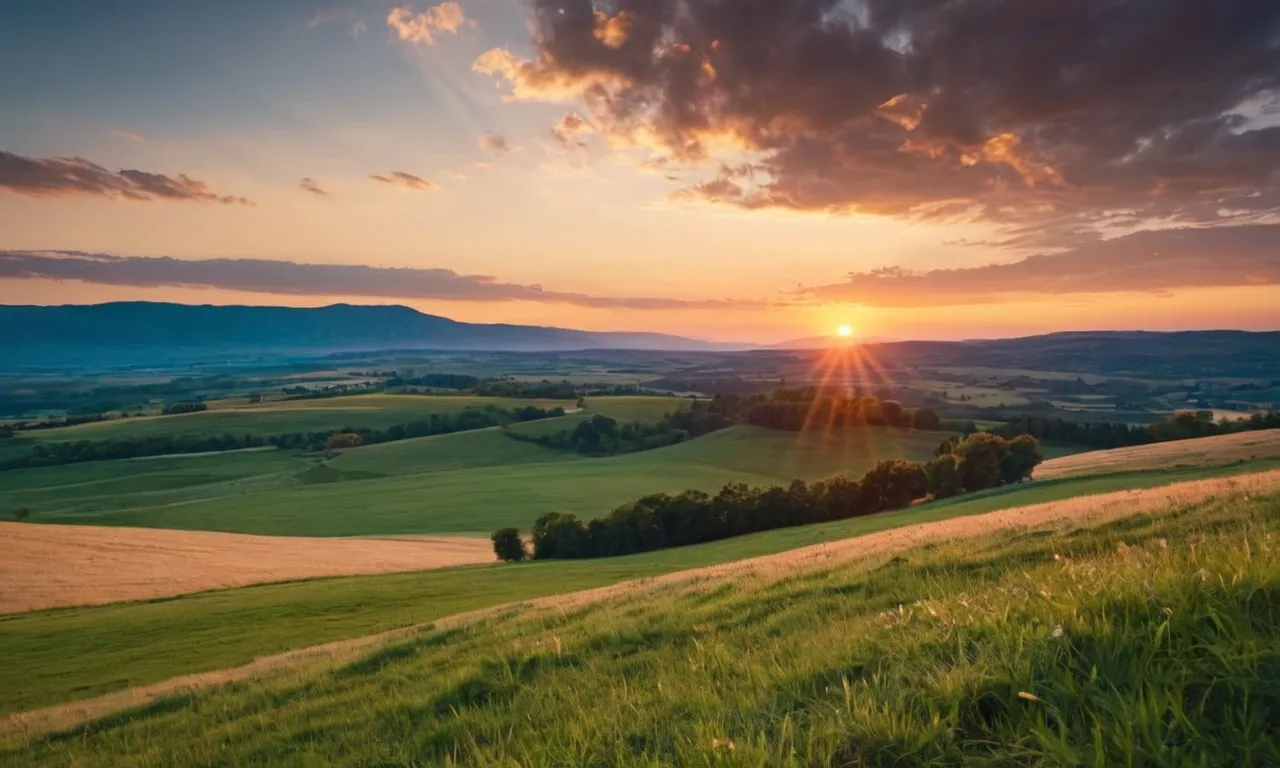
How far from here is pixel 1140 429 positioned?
10131 centimetres

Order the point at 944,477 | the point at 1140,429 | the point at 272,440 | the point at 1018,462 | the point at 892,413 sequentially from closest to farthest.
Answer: the point at 1018,462 → the point at 944,477 → the point at 1140,429 → the point at 892,413 → the point at 272,440

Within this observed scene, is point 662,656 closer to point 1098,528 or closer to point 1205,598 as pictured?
point 1205,598

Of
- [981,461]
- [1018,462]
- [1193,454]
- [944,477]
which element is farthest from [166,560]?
[1193,454]

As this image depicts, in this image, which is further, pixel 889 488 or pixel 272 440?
pixel 272 440

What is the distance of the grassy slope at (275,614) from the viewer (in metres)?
24.8

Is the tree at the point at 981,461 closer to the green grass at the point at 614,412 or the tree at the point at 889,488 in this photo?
the tree at the point at 889,488

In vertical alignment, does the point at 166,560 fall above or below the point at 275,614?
below

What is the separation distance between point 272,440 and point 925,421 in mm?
133058

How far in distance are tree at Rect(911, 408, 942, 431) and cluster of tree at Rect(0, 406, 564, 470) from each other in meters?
78.6

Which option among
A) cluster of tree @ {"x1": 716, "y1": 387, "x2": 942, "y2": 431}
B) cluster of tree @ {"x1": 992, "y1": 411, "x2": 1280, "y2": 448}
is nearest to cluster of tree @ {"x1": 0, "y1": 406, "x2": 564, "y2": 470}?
cluster of tree @ {"x1": 716, "y1": 387, "x2": 942, "y2": 431}

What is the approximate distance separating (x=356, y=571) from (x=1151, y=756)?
56.6 m

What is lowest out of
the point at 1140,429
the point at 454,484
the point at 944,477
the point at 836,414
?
the point at 454,484

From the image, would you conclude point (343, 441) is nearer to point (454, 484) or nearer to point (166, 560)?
point (454, 484)

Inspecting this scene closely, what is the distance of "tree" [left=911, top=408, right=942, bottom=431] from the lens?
12760cm
